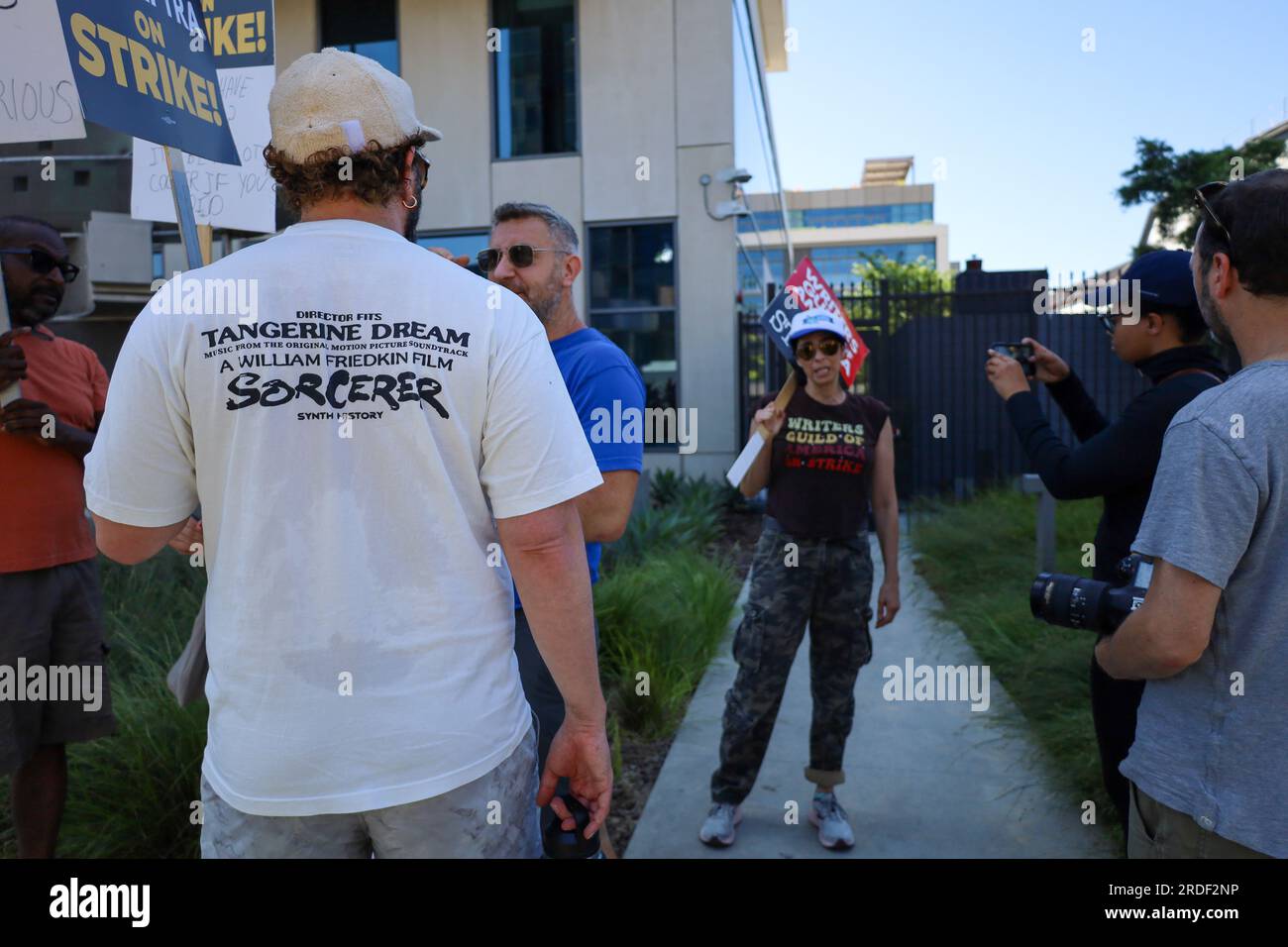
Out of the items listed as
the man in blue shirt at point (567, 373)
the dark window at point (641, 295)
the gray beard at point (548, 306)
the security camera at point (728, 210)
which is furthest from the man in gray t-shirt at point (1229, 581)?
the dark window at point (641, 295)

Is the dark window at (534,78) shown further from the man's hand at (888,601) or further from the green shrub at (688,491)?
the man's hand at (888,601)

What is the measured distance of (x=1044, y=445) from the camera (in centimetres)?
277

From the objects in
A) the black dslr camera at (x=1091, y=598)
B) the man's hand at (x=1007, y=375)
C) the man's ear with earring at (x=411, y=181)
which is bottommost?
the black dslr camera at (x=1091, y=598)

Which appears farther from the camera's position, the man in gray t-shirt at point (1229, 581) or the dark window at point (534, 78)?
the dark window at point (534, 78)

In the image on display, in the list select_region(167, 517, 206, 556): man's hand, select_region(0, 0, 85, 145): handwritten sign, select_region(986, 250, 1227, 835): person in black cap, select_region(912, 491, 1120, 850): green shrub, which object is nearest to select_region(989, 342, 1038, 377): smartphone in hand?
select_region(986, 250, 1227, 835): person in black cap

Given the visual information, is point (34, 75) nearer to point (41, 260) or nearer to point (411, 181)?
point (41, 260)

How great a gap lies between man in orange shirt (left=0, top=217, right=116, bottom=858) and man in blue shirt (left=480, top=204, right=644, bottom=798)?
5.08 feet

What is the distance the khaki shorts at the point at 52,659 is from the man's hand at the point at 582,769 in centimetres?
205

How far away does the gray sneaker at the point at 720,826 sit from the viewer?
368cm

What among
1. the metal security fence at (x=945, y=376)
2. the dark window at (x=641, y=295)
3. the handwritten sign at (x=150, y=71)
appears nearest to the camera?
the handwritten sign at (x=150, y=71)

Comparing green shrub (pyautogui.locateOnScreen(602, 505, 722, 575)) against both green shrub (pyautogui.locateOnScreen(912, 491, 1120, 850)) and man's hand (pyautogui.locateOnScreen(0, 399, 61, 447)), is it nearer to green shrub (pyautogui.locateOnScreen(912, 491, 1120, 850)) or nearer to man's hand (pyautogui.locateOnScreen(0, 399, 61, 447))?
green shrub (pyautogui.locateOnScreen(912, 491, 1120, 850))

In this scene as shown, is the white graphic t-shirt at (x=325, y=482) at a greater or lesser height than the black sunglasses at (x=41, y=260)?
lesser

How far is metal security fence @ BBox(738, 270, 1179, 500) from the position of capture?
12.0 meters

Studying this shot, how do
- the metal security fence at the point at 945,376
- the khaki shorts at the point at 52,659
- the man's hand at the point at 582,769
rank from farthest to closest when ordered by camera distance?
the metal security fence at the point at 945,376
the khaki shorts at the point at 52,659
the man's hand at the point at 582,769
